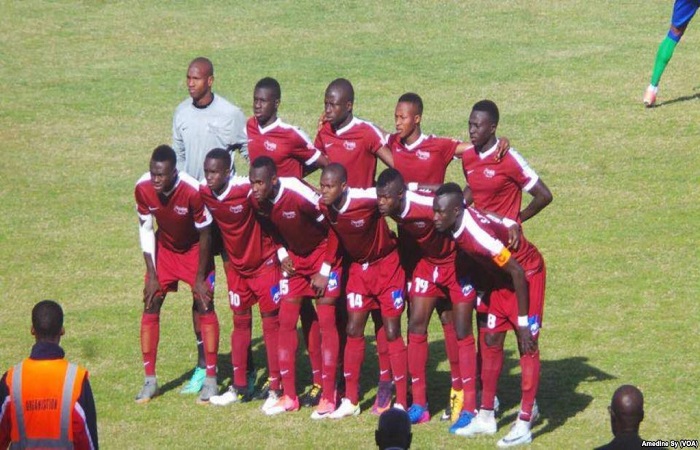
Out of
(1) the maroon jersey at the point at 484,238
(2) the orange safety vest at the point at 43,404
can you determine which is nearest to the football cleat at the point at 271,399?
(1) the maroon jersey at the point at 484,238

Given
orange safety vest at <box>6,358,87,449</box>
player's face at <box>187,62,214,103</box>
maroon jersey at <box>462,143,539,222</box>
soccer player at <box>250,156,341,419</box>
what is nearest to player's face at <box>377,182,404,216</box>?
soccer player at <box>250,156,341,419</box>

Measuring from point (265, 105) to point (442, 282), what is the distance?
2.66 metres

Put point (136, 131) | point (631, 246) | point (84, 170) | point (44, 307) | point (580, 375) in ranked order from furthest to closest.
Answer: point (136, 131) < point (84, 170) < point (631, 246) < point (580, 375) < point (44, 307)

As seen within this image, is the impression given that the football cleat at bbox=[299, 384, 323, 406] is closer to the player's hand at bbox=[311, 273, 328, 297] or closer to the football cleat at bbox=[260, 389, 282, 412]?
the football cleat at bbox=[260, 389, 282, 412]

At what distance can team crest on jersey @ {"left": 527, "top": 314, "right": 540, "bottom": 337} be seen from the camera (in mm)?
11422

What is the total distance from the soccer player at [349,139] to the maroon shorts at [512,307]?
1.96 m

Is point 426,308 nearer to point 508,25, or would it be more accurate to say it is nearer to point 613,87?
point 613,87

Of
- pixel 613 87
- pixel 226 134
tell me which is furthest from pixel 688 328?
pixel 613 87

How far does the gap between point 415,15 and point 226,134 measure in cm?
1446

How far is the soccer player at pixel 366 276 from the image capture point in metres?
11.9

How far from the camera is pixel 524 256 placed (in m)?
11.6

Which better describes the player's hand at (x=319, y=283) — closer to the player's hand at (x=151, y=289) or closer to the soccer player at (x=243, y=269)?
the soccer player at (x=243, y=269)

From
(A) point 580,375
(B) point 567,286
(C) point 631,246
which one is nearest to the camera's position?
(A) point 580,375

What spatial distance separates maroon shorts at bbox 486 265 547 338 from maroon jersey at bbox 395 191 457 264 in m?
0.61
